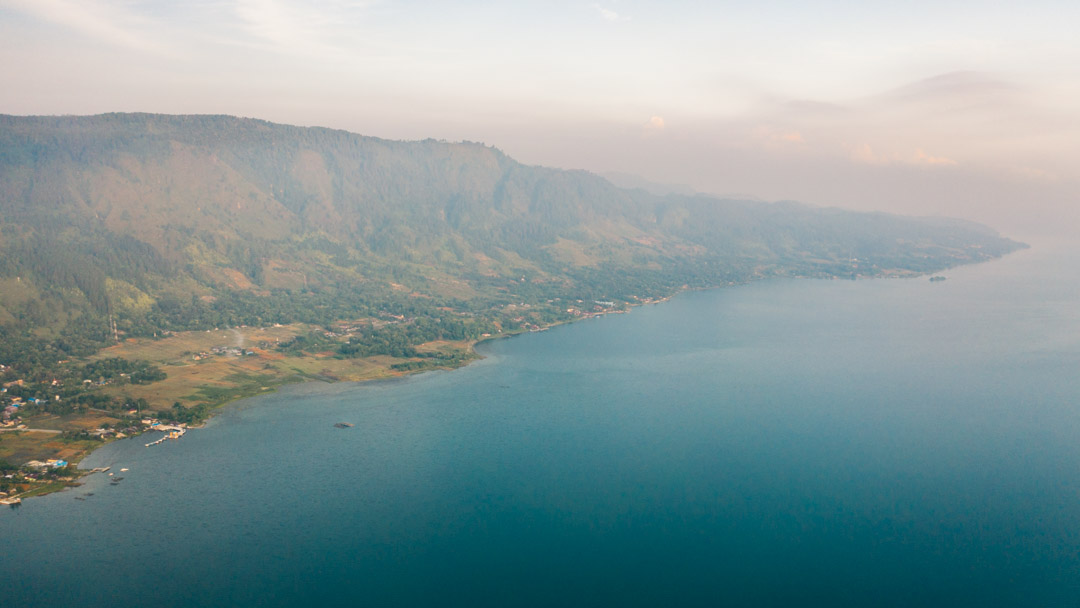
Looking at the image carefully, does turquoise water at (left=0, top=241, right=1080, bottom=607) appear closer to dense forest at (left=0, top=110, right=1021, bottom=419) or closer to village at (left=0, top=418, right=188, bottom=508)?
village at (left=0, top=418, right=188, bottom=508)

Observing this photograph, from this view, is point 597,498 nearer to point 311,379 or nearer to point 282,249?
point 311,379

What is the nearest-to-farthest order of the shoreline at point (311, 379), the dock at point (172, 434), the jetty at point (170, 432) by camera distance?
the shoreline at point (311, 379)
the dock at point (172, 434)
the jetty at point (170, 432)

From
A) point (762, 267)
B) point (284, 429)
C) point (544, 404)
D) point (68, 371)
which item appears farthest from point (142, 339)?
point (762, 267)

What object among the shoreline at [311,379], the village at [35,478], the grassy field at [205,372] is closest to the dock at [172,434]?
the village at [35,478]

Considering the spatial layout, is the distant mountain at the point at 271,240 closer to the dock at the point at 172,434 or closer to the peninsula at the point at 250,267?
the peninsula at the point at 250,267

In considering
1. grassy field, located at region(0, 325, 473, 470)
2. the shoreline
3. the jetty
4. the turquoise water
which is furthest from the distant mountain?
the turquoise water

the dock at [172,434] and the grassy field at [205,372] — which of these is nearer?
the grassy field at [205,372]

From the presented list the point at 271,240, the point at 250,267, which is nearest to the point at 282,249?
the point at 271,240
